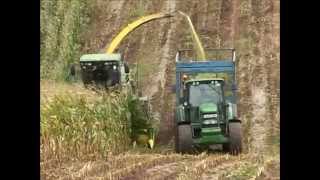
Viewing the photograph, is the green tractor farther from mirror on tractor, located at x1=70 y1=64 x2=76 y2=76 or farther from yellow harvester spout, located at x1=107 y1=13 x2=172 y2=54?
mirror on tractor, located at x1=70 y1=64 x2=76 y2=76

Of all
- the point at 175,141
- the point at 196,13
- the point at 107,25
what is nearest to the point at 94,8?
the point at 107,25

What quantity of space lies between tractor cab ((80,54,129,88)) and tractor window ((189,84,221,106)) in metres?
0.97

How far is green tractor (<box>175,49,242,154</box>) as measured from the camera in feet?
43.4

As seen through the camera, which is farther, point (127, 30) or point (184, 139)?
point (127, 30)

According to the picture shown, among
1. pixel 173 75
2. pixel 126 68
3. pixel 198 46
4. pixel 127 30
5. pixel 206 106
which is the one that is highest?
pixel 127 30

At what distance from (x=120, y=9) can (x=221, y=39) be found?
58.4 inches

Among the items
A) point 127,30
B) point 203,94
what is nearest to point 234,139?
point 203,94

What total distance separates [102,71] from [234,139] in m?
2.03

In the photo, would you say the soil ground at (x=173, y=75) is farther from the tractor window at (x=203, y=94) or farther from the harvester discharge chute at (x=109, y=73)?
the tractor window at (x=203, y=94)

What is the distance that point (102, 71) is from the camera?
13570 mm

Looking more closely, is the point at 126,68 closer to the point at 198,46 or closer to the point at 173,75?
the point at 173,75

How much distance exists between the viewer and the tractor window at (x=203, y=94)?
13.4m

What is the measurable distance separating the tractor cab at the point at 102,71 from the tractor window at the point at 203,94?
0.97 metres

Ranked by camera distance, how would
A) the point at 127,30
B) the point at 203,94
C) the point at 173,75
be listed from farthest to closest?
the point at 127,30
the point at 173,75
the point at 203,94
